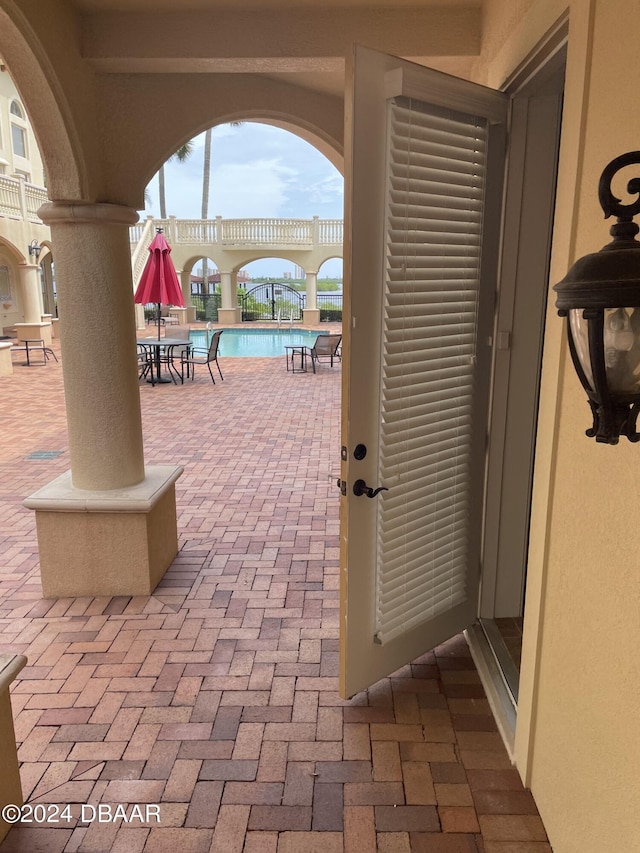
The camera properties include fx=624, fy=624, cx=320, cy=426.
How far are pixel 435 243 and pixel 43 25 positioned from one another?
2.16 meters

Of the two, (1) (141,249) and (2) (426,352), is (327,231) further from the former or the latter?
(2) (426,352)

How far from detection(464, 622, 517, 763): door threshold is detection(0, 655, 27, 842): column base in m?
1.97

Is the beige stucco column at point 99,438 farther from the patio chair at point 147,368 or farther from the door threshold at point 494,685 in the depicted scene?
the patio chair at point 147,368

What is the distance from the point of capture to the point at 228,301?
26.3 m

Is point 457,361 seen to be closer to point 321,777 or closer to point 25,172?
point 321,777

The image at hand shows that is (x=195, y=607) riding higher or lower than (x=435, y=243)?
lower

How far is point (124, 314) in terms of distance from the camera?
384cm

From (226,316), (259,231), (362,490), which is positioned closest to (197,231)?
(259,231)

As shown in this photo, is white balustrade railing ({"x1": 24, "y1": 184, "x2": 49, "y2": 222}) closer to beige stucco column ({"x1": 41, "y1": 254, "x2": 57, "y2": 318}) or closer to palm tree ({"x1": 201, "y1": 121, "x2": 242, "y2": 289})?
beige stucco column ({"x1": 41, "y1": 254, "x2": 57, "y2": 318})

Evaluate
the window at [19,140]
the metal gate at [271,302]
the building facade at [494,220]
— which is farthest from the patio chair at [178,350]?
the window at [19,140]

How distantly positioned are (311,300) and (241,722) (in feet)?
78.4

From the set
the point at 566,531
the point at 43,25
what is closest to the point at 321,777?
the point at 566,531

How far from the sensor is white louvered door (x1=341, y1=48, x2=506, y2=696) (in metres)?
2.45

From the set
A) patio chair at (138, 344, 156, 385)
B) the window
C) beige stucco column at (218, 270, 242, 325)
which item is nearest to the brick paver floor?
patio chair at (138, 344, 156, 385)
